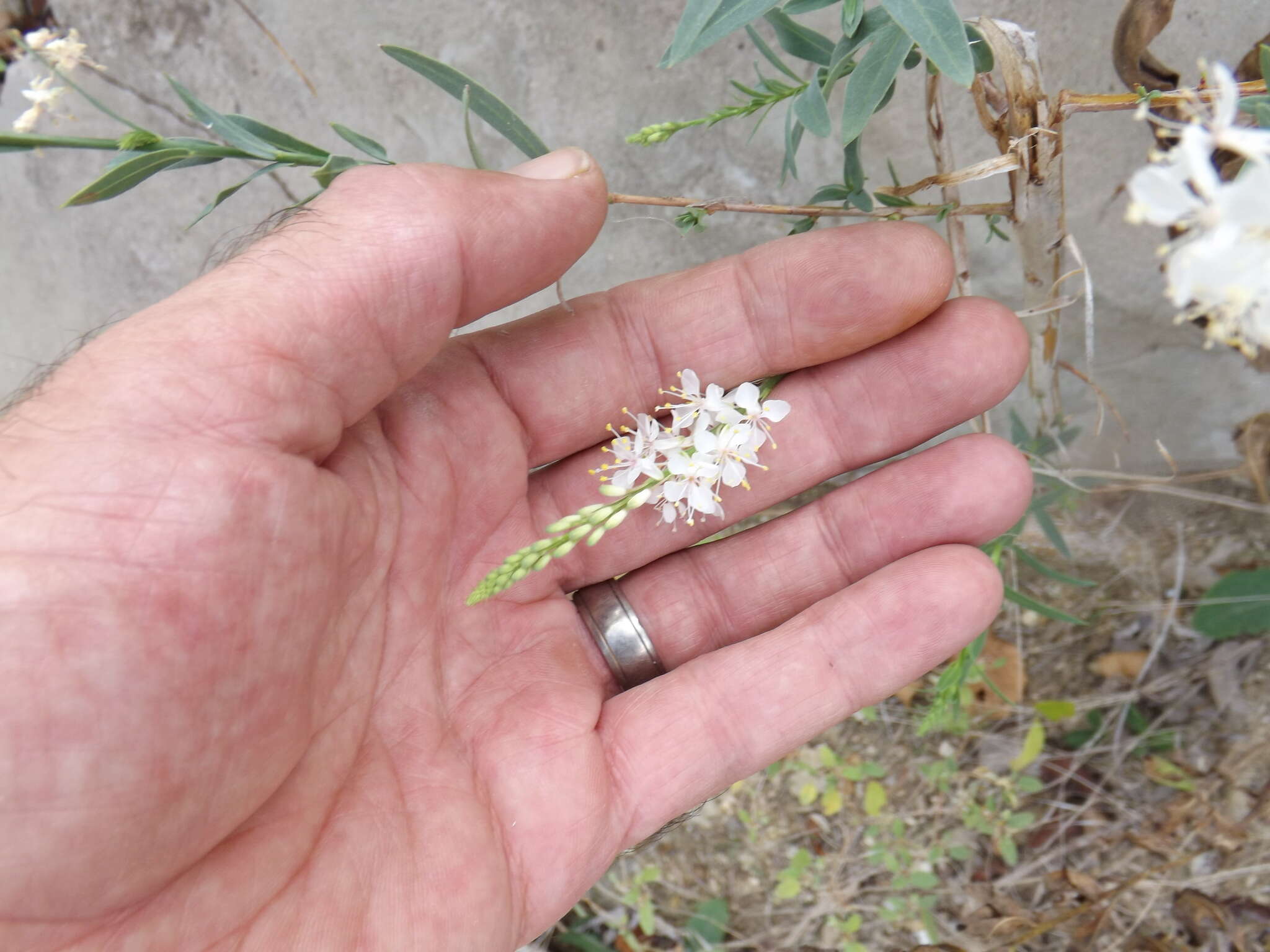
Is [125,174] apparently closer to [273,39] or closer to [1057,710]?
[273,39]

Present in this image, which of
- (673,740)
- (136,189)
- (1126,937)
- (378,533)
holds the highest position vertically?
(136,189)

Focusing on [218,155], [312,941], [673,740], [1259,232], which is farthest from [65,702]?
[1259,232]

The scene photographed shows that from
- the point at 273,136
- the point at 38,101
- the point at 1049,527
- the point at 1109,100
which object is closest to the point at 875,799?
the point at 1049,527

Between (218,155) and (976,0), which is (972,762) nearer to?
(976,0)

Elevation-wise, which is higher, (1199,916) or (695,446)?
(695,446)

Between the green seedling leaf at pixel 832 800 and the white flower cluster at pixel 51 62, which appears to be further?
the green seedling leaf at pixel 832 800

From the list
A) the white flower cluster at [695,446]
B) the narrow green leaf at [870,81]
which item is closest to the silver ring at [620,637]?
the white flower cluster at [695,446]

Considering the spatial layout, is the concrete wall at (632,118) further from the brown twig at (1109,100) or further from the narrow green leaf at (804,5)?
the narrow green leaf at (804,5)
